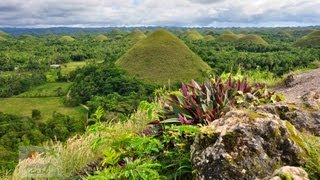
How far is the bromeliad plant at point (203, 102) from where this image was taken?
15.4 feet

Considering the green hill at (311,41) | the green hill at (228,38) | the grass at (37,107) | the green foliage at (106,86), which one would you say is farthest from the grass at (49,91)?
the green hill at (228,38)

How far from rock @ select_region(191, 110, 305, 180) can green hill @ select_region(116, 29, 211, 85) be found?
58.2 metres

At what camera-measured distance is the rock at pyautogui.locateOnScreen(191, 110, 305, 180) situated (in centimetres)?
320

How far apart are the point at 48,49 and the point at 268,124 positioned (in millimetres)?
123759

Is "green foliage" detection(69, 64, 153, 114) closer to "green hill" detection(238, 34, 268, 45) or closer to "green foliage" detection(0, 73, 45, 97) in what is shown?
"green foliage" detection(0, 73, 45, 97)

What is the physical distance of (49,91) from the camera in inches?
3014

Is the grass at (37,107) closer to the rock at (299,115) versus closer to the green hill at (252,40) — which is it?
the rock at (299,115)

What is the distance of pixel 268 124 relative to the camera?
3.51m

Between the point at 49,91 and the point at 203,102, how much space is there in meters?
74.6

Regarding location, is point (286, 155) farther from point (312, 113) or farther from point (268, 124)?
point (312, 113)

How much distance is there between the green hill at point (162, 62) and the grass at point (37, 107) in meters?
11.7

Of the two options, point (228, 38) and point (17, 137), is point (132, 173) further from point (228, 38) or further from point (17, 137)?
point (228, 38)

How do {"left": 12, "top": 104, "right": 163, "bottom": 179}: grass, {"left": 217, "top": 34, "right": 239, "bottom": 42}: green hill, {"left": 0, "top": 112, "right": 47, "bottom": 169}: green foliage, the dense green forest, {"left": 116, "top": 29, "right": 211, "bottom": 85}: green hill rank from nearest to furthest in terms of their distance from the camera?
{"left": 12, "top": 104, "right": 163, "bottom": 179}: grass → {"left": 0, "top": 112, "right": 47, "bottom": 169}: green foliage → the dense green forest → {"left": 116, "top": 29, "right": 211, "bottom": 85}: green hill → {"left": 217, "top": 34, "right": 239, "bottom": 42}: green hill

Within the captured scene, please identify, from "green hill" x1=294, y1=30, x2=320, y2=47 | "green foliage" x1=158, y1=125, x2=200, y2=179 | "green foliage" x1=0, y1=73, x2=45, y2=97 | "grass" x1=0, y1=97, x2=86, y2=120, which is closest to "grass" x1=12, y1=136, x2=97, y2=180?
"green foliage" x1=158, y1=125, x2=200, y2=179
